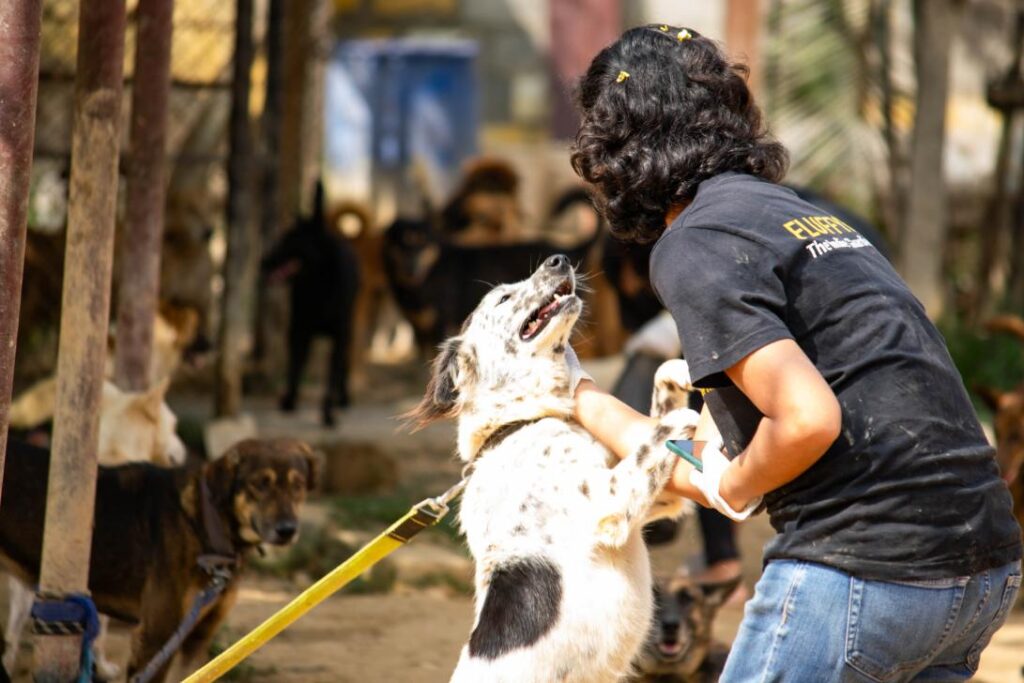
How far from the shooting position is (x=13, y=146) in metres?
3.23

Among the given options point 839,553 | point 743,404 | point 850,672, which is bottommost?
point 850,672

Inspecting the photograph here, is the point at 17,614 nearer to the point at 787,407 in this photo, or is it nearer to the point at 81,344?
the point at 81,344

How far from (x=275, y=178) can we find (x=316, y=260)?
41.5 inches

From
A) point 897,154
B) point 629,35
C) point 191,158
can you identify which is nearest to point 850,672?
point 629,35

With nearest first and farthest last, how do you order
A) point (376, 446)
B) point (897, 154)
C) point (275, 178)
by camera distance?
point (376, 446)
point (275, 178)
point (897, 154)

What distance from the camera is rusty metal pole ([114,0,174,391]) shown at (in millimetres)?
5223

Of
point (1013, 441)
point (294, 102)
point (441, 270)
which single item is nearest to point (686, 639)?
point (1013, 441)

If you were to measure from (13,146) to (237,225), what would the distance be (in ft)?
15.8

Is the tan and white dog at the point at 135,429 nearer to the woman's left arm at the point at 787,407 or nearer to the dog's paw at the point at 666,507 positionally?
the dog's paw at the point at 666,507

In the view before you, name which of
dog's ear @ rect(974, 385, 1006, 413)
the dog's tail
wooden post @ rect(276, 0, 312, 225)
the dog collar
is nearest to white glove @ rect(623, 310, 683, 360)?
dog's ear @ rect(974, 385, 1006, 413)

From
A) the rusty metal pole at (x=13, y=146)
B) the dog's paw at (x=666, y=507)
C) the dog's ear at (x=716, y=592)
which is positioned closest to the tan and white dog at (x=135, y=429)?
the rusty metal pole at (x=13, y=146)

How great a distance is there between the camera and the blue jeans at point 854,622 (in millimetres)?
2217

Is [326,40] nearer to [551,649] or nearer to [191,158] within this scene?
[191,158]

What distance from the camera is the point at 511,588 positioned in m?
2.92
